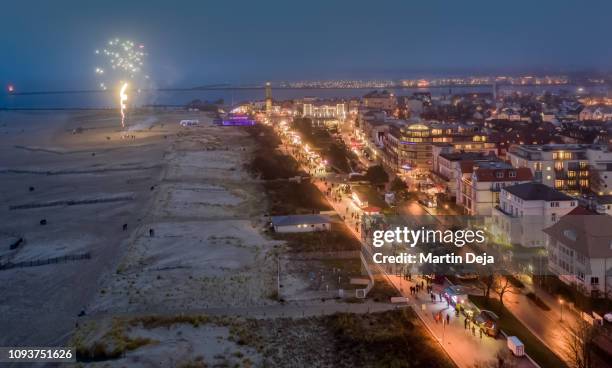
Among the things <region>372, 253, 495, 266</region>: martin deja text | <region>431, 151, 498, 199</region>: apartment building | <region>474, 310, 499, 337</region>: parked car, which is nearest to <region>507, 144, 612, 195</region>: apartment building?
<region>431, 151, 498, 199</region>: apartment building

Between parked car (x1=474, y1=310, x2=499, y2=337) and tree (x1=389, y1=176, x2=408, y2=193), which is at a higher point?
tree (x1=389, y1=176, x2=408, y2=193)

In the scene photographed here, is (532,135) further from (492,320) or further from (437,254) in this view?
(492,320)

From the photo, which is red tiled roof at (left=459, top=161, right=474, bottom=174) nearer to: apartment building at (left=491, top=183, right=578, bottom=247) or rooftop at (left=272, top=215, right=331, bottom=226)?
apartment building at (left=491, top=183, right=578, bottom=247)

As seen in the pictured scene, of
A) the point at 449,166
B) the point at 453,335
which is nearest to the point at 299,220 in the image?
the point at 453,335

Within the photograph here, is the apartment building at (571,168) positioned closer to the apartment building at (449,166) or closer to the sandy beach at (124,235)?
the apartment building at (449,166)

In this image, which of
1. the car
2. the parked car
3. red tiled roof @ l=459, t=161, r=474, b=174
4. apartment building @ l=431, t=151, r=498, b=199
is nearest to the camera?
the parked car

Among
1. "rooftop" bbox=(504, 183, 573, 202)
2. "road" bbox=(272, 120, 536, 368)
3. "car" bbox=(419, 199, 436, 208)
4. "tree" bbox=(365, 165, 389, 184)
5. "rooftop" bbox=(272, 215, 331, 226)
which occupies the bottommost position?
"road" bbox=(272, 120, 536, 368)

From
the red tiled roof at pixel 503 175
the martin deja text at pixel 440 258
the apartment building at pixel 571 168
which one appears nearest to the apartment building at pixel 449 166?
the apartment building at pixel 571 168
